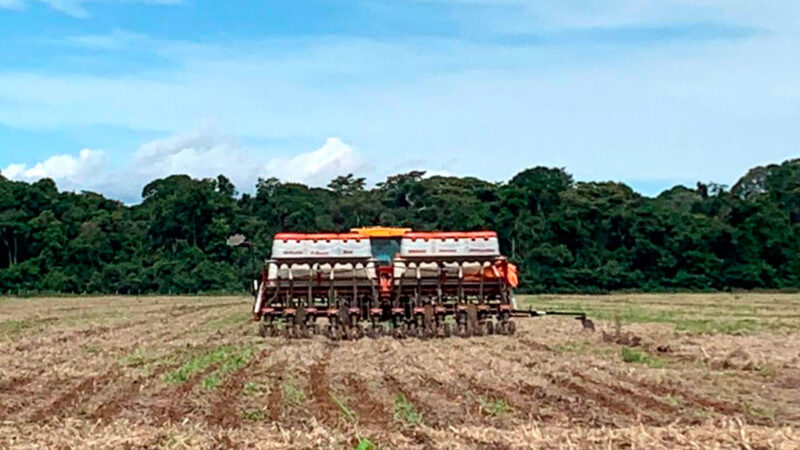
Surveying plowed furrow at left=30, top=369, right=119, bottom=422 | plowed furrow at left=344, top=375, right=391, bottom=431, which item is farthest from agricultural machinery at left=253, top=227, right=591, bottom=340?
plowed furrow at left=344, top=375, right=391, bottom=431

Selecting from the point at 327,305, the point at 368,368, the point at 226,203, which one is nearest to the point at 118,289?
the point at 226,203

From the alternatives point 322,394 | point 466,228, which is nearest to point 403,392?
point 322,394

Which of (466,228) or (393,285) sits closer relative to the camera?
(393,285)

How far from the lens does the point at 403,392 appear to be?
38.6ft

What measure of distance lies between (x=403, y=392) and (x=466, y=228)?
2023 inches

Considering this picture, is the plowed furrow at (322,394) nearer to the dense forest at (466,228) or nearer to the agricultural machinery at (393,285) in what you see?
the agricultural machinery at (393,285)

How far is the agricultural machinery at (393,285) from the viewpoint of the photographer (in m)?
21.6

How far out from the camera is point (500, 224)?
212 feet

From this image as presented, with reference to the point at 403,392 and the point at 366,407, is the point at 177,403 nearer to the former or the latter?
the point at 366,407

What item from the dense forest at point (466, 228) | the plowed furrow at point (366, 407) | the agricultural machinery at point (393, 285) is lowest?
the plowed furrow at point (366, 407)

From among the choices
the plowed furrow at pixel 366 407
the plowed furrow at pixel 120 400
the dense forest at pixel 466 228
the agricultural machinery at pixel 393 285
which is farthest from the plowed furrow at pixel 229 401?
the dense forest at pixel 466 228

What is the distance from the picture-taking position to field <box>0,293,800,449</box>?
8.43m

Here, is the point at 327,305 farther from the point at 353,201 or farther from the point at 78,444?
the point at 353,201

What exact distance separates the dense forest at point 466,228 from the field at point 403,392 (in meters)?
40.5
